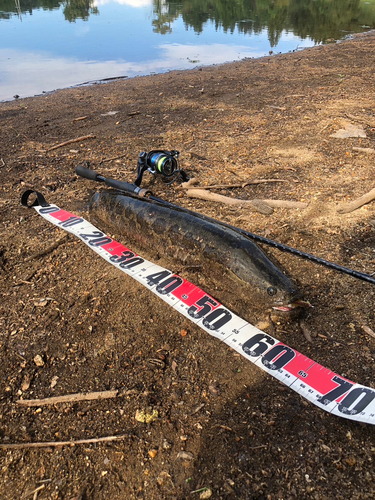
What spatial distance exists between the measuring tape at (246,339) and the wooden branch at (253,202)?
1.67 metres

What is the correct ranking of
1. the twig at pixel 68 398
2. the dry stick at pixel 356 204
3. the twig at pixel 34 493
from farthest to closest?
the dry stick at pixel 356 204 → the twig at pixel 68 398 → the twig at pixel 34 493

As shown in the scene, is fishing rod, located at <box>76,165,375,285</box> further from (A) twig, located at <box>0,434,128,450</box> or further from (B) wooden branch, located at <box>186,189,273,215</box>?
(A) twig, located at <box>0,434,128,450</box>

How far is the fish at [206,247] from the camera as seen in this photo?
Result: 3498 millimetres

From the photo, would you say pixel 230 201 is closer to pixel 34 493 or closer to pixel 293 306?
pixel 293 306

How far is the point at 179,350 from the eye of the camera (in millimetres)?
3227

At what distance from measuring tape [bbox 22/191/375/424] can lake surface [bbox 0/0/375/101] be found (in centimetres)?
1209

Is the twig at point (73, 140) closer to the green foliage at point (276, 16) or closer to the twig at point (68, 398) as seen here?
the twig at point (68, 398)

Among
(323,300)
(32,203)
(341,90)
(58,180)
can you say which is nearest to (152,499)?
(323,300)

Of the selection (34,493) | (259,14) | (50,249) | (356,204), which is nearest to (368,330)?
(356,204)

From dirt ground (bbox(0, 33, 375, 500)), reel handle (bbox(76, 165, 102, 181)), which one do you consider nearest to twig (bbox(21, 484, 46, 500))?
dirt ground (bbox(0, 33, 375, 500))

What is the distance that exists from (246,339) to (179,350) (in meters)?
0.62

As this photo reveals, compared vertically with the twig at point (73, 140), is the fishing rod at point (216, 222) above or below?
below

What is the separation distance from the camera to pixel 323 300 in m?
3.63

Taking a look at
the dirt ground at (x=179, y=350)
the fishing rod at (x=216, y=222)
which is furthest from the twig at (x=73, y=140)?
the fishing rod at (x=216, y=222)
